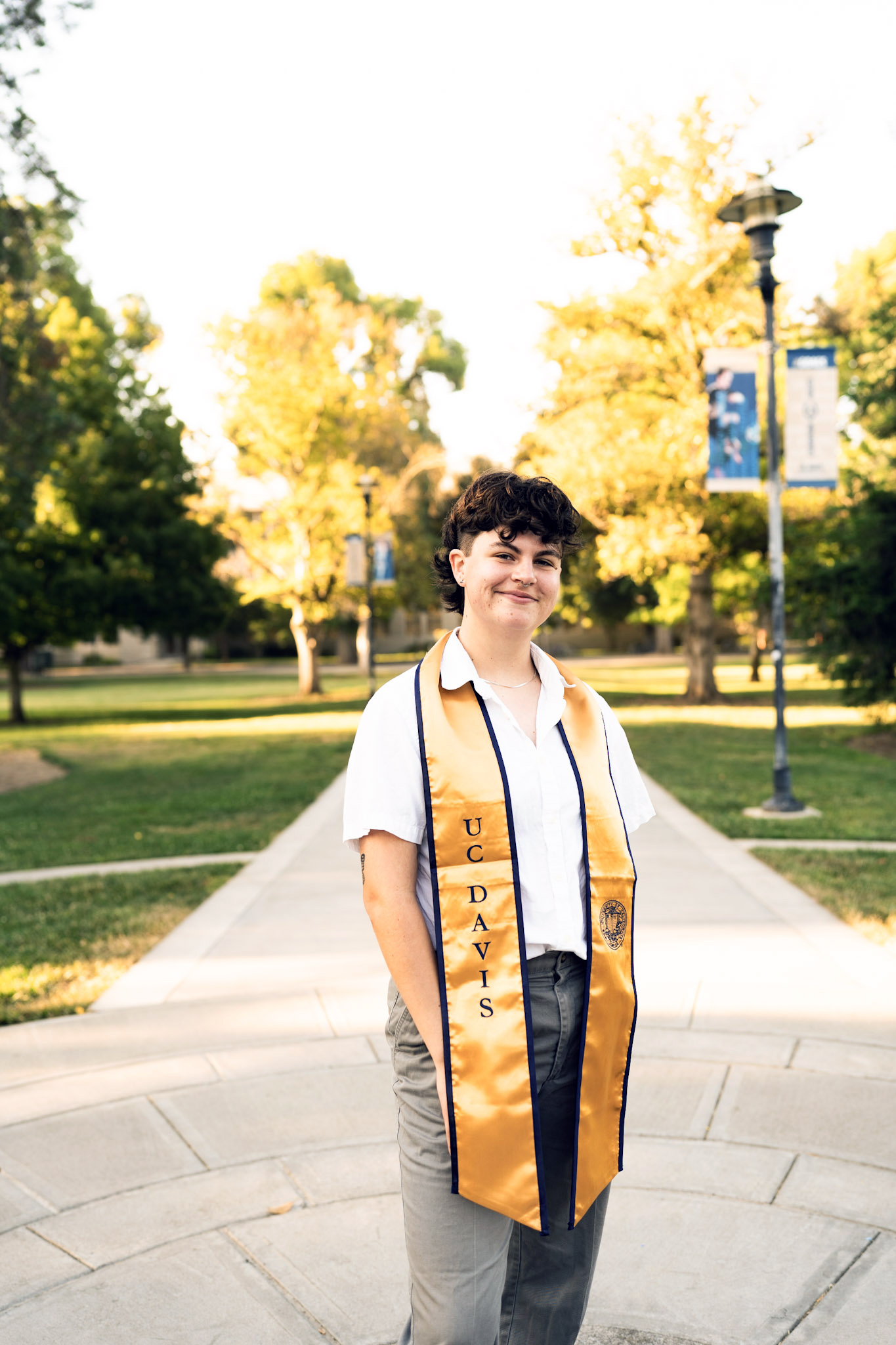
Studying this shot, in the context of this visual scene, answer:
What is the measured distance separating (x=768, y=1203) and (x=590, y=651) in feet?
205

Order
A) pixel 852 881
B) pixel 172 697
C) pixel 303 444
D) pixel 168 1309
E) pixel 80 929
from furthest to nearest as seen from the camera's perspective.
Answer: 1. pixel 172 697
2. pixel 303 444
3. pixel 852 881
4. pixel 80 929
5. pixel 168 1309

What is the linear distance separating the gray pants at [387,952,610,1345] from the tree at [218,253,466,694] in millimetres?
28159

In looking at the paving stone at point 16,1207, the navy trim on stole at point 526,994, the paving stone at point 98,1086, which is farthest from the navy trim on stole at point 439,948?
the paving stone at point 98,1086

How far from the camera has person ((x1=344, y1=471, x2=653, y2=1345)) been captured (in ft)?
6.30

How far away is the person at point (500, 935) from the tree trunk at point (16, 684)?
24202mm

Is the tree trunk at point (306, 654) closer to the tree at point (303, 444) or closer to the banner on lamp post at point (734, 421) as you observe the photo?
the tree at point (303, 444)

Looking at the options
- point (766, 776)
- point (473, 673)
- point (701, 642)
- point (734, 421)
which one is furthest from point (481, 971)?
point (701, 642)

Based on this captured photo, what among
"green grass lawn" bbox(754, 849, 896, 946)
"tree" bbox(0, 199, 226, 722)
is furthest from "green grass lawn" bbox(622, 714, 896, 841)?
"tree" bbox(0, 199, 226, 722)

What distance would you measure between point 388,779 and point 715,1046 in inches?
126

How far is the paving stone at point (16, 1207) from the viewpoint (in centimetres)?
328

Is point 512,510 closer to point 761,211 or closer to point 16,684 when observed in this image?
point 761,211

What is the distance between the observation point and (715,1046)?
4582 millimetres

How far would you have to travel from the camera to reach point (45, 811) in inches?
480

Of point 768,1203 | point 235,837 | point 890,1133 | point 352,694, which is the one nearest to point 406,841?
point 768,1203
